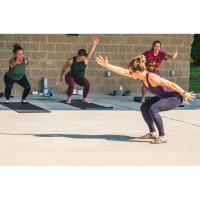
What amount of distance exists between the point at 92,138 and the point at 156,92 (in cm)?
120

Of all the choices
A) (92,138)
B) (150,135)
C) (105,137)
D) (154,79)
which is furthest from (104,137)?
(154,79)

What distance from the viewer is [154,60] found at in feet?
47.0

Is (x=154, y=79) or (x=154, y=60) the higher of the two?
(x=154, y=60)

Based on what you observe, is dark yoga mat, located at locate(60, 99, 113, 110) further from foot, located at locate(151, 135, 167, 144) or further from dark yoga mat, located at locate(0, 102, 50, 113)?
foot, located at locate(151, 135, 167, 144)

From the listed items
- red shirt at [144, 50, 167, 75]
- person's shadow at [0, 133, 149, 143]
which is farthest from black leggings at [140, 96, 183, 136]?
red shirt at [144, 50, 167, 75]

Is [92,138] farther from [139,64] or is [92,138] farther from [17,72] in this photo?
[17,72]

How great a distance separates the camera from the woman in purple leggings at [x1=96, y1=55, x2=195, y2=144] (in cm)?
958

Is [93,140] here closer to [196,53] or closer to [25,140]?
[25,140]

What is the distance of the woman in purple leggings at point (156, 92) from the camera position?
9.58 metres

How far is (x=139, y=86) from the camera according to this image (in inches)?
732

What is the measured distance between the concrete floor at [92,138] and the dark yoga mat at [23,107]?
226mm

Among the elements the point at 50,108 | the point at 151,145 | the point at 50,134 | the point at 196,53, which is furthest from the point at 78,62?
the point at 196,53

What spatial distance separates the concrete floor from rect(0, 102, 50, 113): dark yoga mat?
23 centimetres
